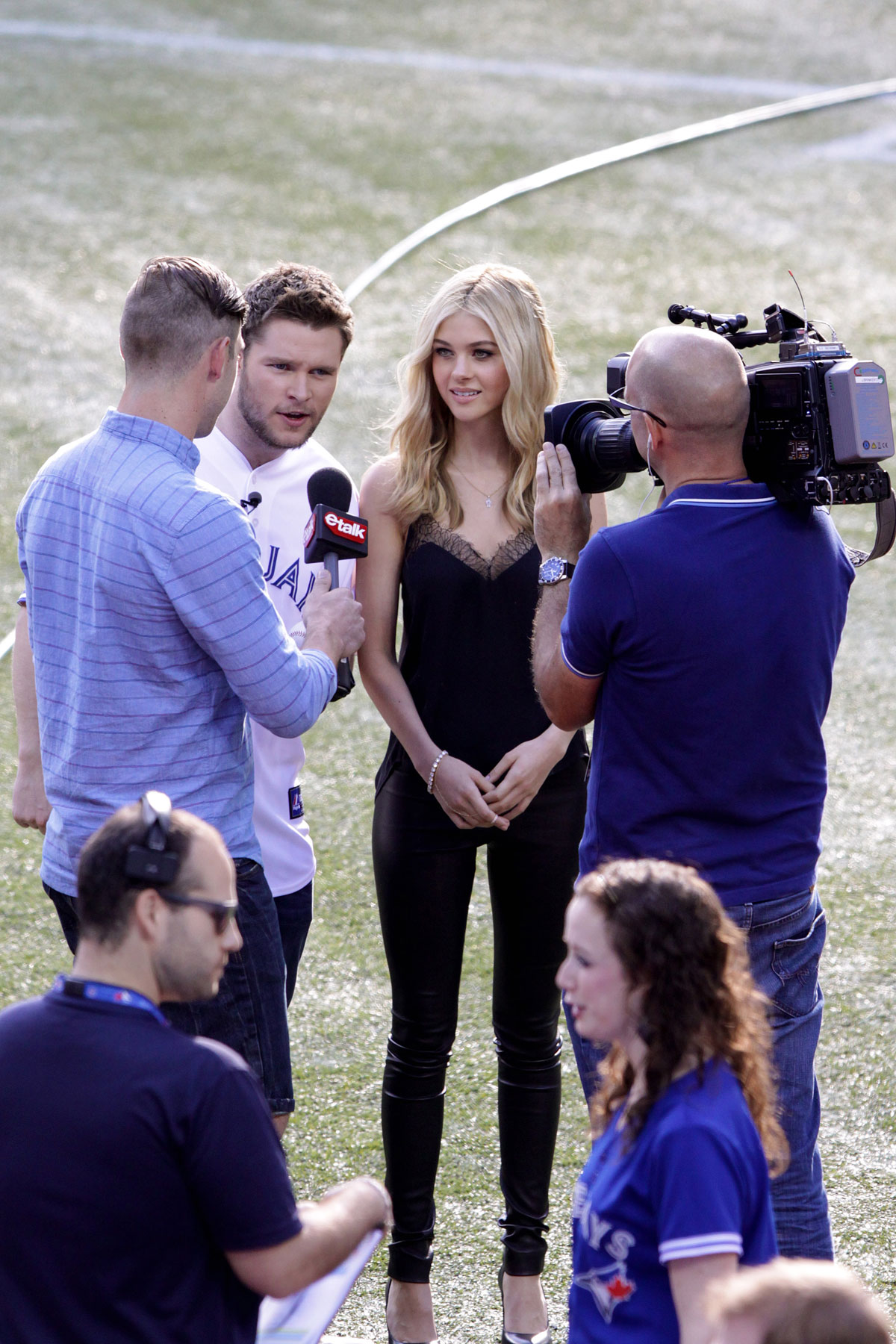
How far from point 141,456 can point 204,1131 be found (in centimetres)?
121

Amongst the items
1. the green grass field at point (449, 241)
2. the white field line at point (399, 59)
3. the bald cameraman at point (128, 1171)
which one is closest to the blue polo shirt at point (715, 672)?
the bald cameraman at point (128, 1171)

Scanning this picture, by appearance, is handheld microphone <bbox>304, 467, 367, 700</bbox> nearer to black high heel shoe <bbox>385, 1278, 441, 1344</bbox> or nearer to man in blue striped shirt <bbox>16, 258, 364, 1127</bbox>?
man in blue striped shirt <bbox>16, 258, 364, 1127</bbox>

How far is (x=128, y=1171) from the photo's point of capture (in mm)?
1854

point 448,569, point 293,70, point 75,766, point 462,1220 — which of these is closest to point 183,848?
point 75,766

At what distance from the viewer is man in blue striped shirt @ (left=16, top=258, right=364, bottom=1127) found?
254 cm

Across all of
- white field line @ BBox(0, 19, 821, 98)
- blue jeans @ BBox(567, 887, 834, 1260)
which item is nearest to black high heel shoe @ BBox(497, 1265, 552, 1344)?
blue jeans @ BBox(567, 887, 834, 1260)

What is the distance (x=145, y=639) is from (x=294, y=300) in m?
1.09

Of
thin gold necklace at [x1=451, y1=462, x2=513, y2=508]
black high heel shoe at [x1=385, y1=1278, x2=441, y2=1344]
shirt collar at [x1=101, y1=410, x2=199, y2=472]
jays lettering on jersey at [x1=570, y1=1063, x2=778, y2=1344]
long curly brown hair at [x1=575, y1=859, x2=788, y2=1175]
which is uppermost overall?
shirt collar at [x1=101, y1=410, x2=199, y2=472]

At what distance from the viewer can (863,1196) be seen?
153 inches

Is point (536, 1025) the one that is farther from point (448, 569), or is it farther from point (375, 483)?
point (375, 483)

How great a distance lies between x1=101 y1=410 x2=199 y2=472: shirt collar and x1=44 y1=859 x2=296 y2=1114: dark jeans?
2.50ft

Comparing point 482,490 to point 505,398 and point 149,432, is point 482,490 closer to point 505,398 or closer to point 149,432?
point 505,398

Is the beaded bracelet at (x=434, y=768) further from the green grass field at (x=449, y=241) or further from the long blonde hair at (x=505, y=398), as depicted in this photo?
the green grass field at (x=449, y=241)

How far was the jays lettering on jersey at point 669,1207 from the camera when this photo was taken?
6.13 ft
